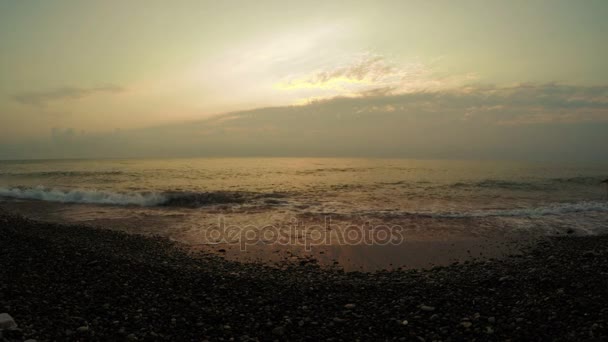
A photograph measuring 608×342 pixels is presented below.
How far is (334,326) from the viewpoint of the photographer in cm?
572

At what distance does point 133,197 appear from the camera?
24.9 m

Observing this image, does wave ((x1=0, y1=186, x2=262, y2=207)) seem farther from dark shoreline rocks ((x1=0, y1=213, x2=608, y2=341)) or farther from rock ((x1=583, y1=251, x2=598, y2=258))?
rock ((x1=583, y1=251, x2=598, y2=258))

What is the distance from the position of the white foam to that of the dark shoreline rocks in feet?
47.5

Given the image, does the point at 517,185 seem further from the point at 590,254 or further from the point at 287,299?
the point at 287,299

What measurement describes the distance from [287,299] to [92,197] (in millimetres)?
23833

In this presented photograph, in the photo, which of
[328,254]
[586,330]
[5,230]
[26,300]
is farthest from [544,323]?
[5,230]

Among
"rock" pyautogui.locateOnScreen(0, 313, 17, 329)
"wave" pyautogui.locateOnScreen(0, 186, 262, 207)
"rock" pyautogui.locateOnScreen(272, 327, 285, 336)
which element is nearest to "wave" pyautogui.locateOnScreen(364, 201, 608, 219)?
"wave" pyautogui.locateOnScreen(0, 186, 262, 207)

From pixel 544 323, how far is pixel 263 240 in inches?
373

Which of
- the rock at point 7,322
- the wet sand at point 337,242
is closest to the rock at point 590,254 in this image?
the wet sand at point 337,242

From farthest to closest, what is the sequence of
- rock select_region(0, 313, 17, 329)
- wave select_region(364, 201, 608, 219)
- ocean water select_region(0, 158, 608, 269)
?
1. wave select_region(364, 201, 608, 219)
2. ocean water select_region(0, 158, 608, 269)
3. rock select_region(0, 313, 17, 329)

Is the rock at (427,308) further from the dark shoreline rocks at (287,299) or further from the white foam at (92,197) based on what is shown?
the white foam at (92,197)

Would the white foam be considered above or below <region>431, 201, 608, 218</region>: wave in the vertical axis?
above

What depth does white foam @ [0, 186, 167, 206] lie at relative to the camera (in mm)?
24203

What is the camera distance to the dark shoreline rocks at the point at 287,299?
5305mm
